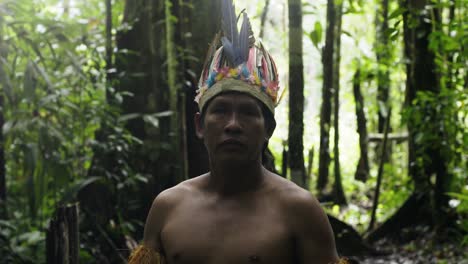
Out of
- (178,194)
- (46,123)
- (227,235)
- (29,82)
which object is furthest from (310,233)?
(46,123)

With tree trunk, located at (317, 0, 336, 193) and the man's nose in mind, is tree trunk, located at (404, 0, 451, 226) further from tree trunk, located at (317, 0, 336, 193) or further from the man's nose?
the man's nose

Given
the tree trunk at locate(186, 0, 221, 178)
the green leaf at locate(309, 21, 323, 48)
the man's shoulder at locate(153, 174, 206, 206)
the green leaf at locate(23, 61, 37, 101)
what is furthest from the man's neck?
the tree trunk at locate(186, 0, 221, 178)

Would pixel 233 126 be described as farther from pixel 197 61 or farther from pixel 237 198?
pixel 197 61

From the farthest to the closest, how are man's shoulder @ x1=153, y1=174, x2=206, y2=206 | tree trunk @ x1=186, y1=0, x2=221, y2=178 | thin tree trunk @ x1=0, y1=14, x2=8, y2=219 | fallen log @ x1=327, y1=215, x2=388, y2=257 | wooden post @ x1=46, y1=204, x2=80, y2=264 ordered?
fallen log @ x1=327, y1=215, x2=388, y2=257 → tree trunk @ x1=186, y1=0, x2=221, y2=178 → thin tree trunk @ x1=0, y1=14, x2=8, y2=219 → wooden post @ x1=46, y1=204, x2=80, y2=264 → man's shoulder @ x1=153, y1=174, x2=206, y2=206

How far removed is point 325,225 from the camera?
8.45ft

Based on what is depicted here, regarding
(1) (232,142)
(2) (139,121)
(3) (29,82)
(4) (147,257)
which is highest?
(3) (29,82)

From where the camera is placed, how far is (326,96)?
33.6ft

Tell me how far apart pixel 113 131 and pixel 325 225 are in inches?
→ 141

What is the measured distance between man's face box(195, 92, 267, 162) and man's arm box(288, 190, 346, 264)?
0.25 m

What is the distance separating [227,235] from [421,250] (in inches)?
232

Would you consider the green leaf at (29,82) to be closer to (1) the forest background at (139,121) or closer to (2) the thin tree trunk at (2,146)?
(1) the forest background at (139,121)

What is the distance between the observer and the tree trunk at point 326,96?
8.92m

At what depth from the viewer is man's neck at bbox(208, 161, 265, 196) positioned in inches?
104

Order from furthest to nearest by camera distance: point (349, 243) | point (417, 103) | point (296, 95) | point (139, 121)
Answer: point (417, 103)
point (349, 243)
point (139, 121)
point (296, 95)
